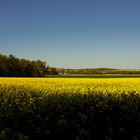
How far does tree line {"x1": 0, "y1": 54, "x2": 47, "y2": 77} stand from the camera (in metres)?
80.9

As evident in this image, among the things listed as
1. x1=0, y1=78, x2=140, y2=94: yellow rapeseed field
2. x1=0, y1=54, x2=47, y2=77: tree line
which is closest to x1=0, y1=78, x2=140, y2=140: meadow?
x1=0, y1=78, x2=140, y2=94: yellow rapeseed field

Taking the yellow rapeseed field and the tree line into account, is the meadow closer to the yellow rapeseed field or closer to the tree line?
the yellow rapeseed field

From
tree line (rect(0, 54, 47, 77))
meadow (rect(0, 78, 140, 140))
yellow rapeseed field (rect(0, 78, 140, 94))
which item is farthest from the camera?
tree line (rect(0, 54, 47, 77))

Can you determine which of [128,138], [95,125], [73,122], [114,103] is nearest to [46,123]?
[73,122]

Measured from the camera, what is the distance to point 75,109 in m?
11.9

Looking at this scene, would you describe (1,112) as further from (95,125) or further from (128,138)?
(128,138)

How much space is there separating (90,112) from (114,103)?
1297mm

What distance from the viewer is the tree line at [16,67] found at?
80938mm

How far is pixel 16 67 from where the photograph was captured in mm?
84812

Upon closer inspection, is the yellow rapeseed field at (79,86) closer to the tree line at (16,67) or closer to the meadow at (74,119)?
the meadow at (74,119)

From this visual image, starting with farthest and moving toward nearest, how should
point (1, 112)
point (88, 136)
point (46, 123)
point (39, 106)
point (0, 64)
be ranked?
point (0, 64) < point (39, 106) < point (1, 112) < point (46, 123) < point (88, 136)

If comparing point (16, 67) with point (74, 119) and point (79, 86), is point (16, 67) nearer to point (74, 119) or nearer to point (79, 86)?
point (79, 86)

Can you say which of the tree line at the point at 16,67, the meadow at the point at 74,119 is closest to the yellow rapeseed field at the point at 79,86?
the meadow at the point at 74,119

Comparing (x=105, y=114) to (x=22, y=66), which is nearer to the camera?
(x=105, y=114)
